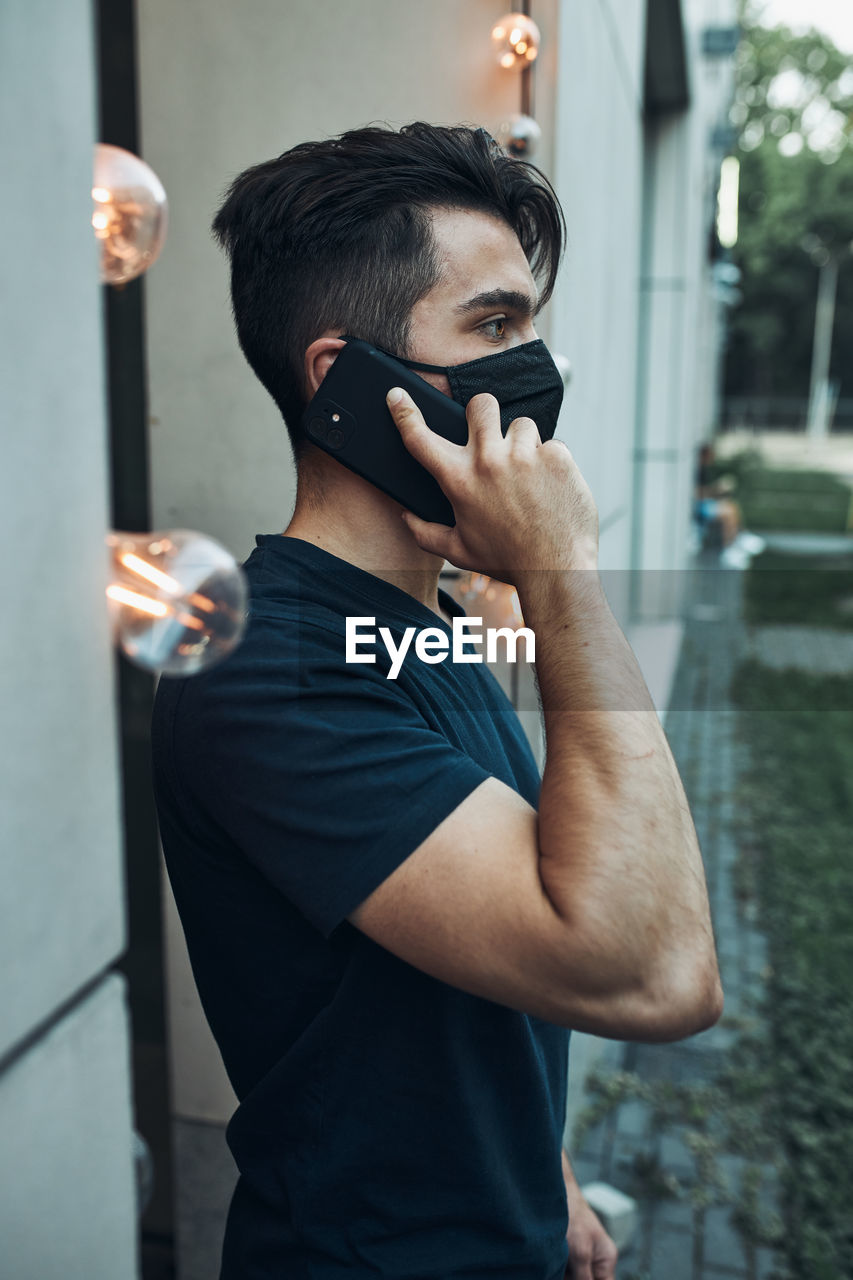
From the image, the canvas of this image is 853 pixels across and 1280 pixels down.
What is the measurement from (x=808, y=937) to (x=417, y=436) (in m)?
4.27

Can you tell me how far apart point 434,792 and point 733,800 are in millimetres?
5974

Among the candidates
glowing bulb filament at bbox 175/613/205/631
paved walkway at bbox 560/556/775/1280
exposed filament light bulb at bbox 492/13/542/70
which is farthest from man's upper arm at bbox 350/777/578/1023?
paved walkway at bbox 560/556/775/1280

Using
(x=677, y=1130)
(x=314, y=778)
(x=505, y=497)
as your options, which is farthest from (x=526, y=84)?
(x=677, y=1130)

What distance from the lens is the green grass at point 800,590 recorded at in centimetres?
1194

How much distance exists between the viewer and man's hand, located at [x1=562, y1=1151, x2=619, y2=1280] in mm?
1782

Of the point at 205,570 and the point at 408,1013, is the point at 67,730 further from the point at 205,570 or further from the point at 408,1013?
the point at 408,1013

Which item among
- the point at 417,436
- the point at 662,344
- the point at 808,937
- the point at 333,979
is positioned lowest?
the point at 808,937

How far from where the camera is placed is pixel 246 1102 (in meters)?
1.38

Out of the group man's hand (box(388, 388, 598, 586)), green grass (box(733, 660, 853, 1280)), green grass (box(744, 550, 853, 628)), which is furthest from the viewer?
green grass (box(744, 550, 853, 628))

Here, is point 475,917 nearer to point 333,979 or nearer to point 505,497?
point 333,979

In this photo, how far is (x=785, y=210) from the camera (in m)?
37.3

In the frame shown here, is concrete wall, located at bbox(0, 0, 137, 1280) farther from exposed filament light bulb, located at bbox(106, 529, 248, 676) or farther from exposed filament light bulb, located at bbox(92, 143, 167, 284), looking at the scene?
exposed filament light bulb, located at bbox(92, 143, 167, 284)

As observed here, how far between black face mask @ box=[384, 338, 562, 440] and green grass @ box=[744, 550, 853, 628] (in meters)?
10.5

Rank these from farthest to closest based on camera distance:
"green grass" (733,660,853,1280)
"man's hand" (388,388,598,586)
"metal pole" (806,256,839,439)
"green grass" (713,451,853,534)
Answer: "metal pole" (806,256,839,439)
"green grass" (713,451,853,534)
"green grass" (733,660,853,1280)
"man's hand" (388,388,598,586)
